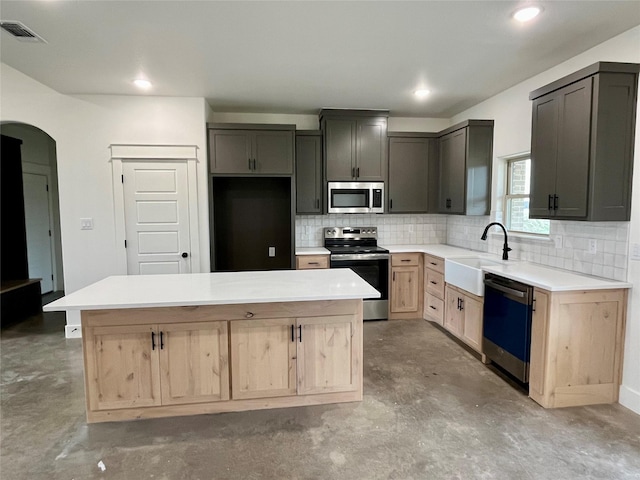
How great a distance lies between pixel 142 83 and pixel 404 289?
367 centimetres

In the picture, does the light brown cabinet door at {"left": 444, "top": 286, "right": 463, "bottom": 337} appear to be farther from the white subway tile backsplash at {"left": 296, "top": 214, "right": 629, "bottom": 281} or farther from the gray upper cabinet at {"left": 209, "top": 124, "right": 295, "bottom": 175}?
the gray upper cabinet at {"left": 209, "top": 124, "right": 295, "bottom": 175}

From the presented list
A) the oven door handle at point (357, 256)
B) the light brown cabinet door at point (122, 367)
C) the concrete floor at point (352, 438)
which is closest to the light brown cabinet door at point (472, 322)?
the concrete floor at point (352, 438)

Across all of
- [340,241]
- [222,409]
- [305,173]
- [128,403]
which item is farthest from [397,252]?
[128,403]

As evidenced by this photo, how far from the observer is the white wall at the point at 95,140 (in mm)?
3863

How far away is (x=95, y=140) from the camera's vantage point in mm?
3934

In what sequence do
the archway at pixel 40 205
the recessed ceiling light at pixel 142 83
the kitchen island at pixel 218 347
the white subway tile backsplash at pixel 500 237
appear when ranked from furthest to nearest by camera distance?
the archway at pixel 40 205, the recessed ceiling light at pixel 142 83, the white subway tile backsplash at pixel 500 237, the kitchen island at pixel 218 347

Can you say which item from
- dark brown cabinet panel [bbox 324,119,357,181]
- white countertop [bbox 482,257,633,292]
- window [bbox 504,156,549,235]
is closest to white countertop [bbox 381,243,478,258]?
window [bbox 504,156,549,235]

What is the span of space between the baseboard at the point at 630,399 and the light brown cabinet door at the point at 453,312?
4.32ft

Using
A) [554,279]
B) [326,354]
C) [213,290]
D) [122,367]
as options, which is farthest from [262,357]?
[554,279]

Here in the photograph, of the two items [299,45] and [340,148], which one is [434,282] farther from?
[299,45]

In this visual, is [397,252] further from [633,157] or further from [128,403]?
[128,403]

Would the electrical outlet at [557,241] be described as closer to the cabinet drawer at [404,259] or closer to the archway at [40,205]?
the cabinet drawer at [404,259]

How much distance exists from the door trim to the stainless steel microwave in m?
1.62

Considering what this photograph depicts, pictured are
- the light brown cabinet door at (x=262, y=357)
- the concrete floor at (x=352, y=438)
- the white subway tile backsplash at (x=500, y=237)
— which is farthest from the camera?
the white subway tile backsplash at (x=500, y=237)
